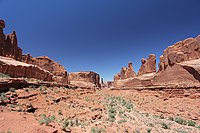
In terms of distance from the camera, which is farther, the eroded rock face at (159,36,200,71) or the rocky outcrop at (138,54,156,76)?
the rocky outcrop at (138,54,156,76)

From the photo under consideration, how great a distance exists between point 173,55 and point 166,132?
19.8 m

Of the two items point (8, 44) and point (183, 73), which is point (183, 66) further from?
point (8, 44)

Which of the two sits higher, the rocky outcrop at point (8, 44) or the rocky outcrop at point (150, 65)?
the rocky outcrop at point (8, 44)

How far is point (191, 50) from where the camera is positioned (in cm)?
2056

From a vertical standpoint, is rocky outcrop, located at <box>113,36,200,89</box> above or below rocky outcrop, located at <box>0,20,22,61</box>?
below

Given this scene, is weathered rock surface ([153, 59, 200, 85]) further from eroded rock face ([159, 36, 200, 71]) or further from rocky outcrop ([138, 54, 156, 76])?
rocky outcrop ([138, 54, 156, 76])

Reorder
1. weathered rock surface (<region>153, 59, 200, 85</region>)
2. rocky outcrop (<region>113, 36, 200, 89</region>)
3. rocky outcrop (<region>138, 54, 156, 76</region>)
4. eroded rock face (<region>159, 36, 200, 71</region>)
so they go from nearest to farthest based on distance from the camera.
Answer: weathered rock surface (<region>153, 59, 200, 85</region>)
rocky outcrop (<region>113, 36, 200, 89</region>)
eroded rock face (<region>159, 36, 200, 71</region>)
rocky outcrop (<region>138, 54, 156, 76</region>)

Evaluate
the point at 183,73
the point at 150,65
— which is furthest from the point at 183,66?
the point at 150,65

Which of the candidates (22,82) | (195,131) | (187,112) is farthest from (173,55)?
(22,82)

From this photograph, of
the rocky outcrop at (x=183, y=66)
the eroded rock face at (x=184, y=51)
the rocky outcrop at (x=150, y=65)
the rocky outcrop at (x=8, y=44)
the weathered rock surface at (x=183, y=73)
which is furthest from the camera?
the rocky outcrop at (x=150, y=65)

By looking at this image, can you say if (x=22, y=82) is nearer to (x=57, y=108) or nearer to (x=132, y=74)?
(x=57, y=108)

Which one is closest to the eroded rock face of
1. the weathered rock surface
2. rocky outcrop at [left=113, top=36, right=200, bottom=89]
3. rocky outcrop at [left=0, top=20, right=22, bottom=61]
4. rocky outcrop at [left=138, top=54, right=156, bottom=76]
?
rocky outcrop at [left=113, top=36, right=200, bottom=89]

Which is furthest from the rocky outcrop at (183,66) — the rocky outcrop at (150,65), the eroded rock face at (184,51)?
the rocky outcrop at (150,65)

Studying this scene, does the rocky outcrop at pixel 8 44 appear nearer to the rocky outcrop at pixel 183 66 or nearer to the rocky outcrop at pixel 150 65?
the rocky outcrop at pixel 183 66
